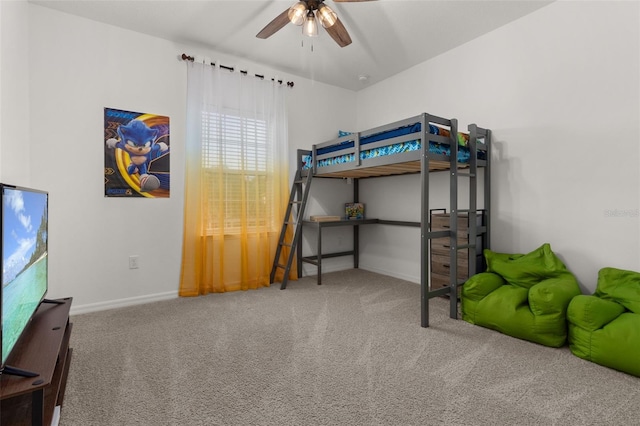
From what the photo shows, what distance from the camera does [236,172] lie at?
11.4 feet

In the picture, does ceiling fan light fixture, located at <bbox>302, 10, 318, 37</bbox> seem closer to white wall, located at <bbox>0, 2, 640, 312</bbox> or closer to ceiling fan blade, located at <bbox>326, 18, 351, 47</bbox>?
ceiling fan blade, located at <bbox>326, 18, 351, 47</bbox>

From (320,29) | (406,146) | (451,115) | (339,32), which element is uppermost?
(320,29)

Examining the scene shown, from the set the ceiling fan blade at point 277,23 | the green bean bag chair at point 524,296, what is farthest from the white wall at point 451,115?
the ceiling fan blade at point 277,23

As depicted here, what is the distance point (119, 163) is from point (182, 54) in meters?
1.23

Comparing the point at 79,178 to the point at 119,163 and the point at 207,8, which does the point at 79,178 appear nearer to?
the point at 119,163

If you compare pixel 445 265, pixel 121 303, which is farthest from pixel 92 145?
pixel 445 265

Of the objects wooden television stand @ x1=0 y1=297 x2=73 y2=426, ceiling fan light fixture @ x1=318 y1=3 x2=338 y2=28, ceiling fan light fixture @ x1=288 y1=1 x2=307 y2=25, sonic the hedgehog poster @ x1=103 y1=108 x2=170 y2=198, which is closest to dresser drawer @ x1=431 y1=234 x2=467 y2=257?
ceiling fan light fixture @ x1=318 y1=3 x2=338 y2=28

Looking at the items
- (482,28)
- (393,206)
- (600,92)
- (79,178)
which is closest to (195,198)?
(79,178)

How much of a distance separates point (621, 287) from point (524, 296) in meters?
0.54

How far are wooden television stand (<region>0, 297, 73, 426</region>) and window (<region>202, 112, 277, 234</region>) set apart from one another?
1854 mm

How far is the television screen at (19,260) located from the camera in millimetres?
1081

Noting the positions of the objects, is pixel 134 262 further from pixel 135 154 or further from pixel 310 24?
pixel 310 24

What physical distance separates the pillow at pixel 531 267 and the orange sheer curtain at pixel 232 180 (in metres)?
2.23

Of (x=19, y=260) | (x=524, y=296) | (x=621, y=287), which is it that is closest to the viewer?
(x=19, y=260)
